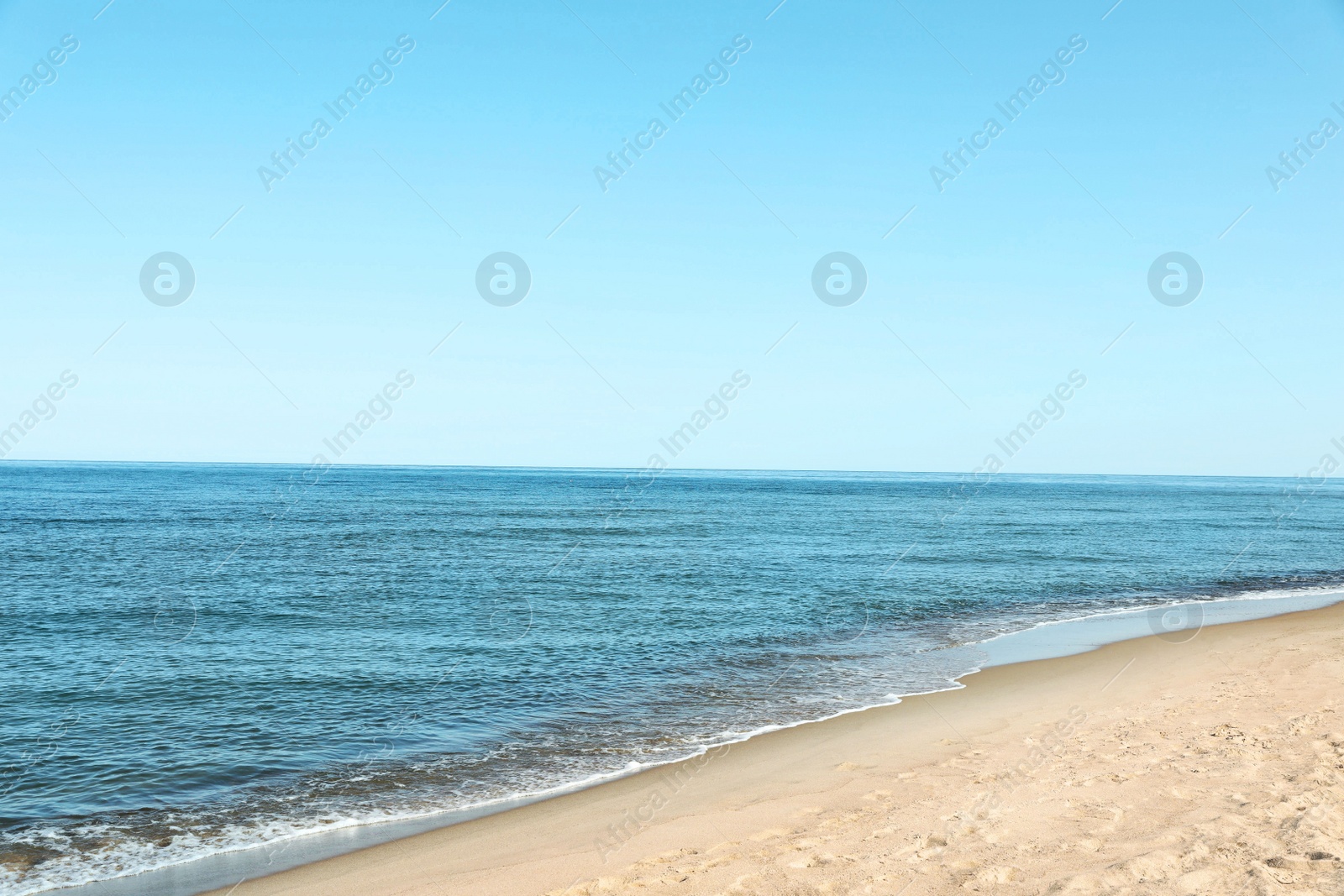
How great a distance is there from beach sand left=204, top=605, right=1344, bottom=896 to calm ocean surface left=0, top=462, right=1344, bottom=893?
1.22m

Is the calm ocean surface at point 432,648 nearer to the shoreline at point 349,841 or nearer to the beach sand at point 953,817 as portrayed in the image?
the shoreline at point 349,841

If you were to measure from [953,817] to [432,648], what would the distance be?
1239 cm

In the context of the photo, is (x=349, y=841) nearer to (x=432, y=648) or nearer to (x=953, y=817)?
(x=953, y=817)

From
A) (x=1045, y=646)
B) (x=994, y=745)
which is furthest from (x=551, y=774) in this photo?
(x=1045, y=646)

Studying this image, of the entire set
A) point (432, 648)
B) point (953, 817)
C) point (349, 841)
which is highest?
point (432, 648)

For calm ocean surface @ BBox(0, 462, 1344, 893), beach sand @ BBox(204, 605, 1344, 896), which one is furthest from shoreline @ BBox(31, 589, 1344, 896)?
calm ocean surface @ BBox(0, 462, 1344, 893)

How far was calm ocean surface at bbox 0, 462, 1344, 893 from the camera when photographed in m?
9.77

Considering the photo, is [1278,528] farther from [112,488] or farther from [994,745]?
[112,488]

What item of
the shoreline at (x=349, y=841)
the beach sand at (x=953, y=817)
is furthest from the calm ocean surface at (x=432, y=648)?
the beach sand at (x=953, y=817)

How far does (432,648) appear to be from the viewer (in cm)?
1734

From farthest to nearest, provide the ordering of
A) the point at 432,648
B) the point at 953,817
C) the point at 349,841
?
the point at 432,648
the point at 349,841
the point at 953,817

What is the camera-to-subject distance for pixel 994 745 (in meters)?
10.8

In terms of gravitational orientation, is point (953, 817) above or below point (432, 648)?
below

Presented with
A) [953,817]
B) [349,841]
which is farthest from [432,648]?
[953,817]
